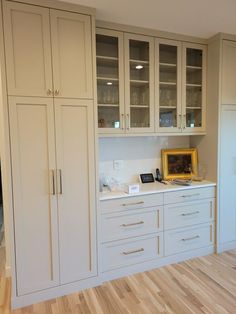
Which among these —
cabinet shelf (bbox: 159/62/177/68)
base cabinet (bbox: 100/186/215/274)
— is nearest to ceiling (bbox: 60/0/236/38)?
cabinet shelf (bbox: 159/62/177/68)

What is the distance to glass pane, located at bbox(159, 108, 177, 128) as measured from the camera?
2.77 meters

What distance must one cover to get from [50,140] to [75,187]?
48cm

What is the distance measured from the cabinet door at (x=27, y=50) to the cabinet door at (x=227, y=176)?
79.9 inches

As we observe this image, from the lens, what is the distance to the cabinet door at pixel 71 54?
2.04m

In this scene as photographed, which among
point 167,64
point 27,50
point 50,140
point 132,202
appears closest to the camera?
point 27,50

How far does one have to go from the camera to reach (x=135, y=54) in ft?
8.53

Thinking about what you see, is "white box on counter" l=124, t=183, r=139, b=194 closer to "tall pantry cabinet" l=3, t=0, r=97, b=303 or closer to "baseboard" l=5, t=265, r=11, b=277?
"tall pantry cabinet" l=3, t=0, r=97, b=303

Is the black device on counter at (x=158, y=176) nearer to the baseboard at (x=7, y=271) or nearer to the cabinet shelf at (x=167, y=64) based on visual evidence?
the cabinet shelf at (x=167, y=64)

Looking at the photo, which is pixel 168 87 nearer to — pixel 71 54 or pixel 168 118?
pixel 168 118

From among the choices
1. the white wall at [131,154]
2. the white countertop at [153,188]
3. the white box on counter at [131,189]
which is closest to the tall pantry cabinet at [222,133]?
the white countertop at [153,188]

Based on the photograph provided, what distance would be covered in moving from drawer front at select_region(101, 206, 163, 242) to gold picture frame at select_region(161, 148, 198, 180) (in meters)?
0.63

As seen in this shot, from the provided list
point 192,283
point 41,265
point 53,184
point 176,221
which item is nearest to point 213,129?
point 176,221

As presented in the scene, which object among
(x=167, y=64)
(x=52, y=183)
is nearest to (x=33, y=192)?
(x=52, y=183)

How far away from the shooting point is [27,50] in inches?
76.7
